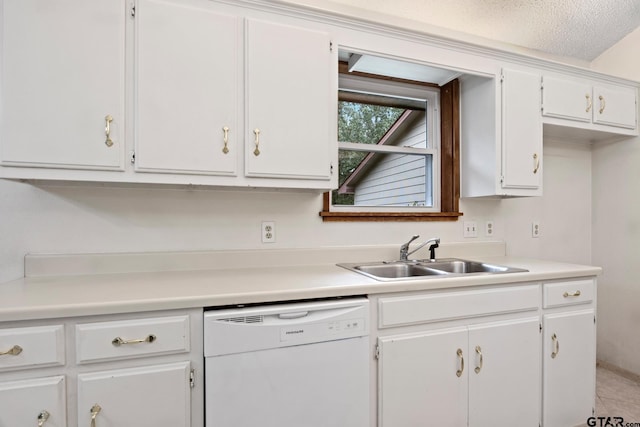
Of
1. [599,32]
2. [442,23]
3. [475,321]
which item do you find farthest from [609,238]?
[442,23]

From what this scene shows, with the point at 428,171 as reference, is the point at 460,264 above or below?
below

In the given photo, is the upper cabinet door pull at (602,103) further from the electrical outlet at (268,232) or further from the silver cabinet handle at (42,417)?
the silver cabinet handle at (42,417)

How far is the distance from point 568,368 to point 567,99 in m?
1.62

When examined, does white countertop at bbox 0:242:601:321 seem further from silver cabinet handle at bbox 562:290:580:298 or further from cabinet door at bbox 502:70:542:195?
cabinet door at bbox 502:70:542:195

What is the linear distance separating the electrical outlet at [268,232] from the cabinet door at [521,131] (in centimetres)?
140

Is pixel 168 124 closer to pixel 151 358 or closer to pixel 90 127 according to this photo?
pixel 90 127

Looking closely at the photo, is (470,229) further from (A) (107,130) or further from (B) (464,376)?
(A) (107,130)

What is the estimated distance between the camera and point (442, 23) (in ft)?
7.45

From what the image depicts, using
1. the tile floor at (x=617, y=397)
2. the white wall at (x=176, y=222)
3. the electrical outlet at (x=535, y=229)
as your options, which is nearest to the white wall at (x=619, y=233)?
the tile floor at (x=617, y=397)

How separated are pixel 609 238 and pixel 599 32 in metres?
1.52

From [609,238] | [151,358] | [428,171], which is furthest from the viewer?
[609,238]

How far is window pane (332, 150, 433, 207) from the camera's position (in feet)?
7.20

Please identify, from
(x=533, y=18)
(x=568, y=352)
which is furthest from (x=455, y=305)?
(x=533, y=18)

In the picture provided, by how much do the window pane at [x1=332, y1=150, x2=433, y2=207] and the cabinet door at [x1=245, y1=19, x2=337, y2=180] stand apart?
540 millimetres
